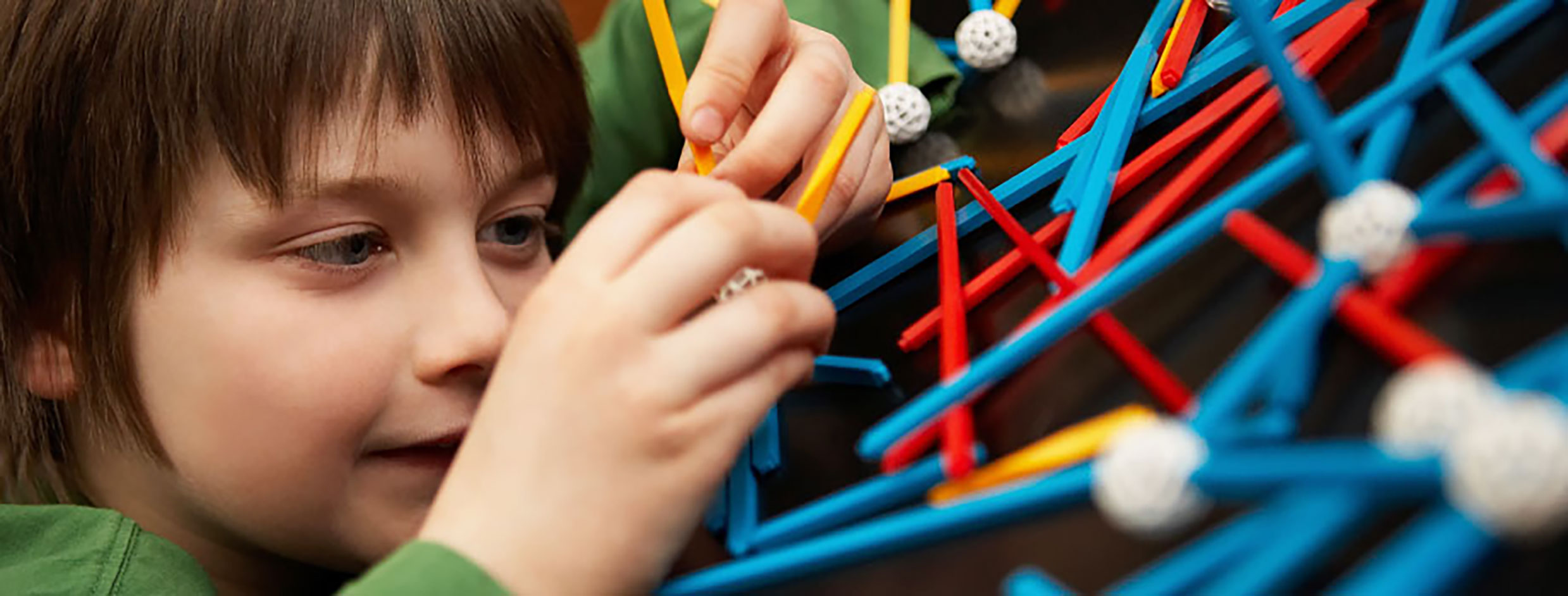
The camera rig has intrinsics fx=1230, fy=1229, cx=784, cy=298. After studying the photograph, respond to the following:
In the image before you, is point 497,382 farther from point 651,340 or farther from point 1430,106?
point 1430,106

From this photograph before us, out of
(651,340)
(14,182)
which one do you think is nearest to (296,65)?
(14,182)

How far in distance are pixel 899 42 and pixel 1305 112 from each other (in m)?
0.31

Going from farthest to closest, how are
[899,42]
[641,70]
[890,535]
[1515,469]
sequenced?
[641,70], [899,42], [890,535], [1515,469]

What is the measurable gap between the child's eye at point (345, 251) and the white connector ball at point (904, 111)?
9.6 inches

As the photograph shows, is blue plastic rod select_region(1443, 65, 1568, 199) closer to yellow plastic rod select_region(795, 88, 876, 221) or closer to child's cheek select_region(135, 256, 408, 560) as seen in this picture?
yellow plastic rod select_region(795, 88, 876, 221)

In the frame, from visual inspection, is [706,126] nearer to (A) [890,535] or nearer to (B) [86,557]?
(A) [890,535]

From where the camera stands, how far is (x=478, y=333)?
0.51m

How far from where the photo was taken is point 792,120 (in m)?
0.51

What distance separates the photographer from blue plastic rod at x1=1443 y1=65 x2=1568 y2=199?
28cm

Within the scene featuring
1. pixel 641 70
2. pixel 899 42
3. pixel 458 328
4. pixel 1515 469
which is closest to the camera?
pixel 1515 469

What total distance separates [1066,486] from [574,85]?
46 centimetres

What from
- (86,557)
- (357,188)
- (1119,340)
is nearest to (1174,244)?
(1119,340)

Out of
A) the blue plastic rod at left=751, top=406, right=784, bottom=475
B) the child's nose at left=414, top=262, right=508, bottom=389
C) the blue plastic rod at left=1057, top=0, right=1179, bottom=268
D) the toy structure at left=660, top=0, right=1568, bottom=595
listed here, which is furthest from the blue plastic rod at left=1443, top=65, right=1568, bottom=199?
the child's nose at left=414, top=262, right=508, bottom=389

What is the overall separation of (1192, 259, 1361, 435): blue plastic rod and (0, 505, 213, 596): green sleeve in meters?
0.49
